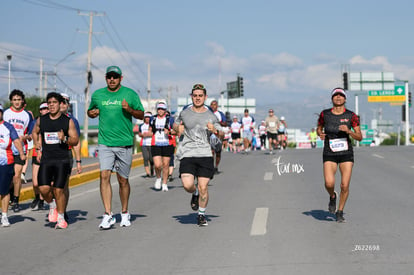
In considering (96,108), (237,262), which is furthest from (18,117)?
(237,262)

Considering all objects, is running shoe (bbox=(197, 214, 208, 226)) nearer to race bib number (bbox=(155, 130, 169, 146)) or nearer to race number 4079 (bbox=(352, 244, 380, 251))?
race number 4079 (bbox=(352, 244, 380, 251))

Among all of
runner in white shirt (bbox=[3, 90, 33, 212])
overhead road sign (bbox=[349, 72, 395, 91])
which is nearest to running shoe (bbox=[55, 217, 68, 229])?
runner in white shirt (bbox=[3, 90, 33, 212])

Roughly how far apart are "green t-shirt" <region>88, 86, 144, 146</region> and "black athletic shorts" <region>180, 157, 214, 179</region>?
0.78 meters

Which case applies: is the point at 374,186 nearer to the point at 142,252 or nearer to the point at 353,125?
the point at 353,125

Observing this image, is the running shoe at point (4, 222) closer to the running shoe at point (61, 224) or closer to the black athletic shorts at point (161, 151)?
the running shoe at point (61, 224)

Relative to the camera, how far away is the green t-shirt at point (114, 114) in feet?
28.9

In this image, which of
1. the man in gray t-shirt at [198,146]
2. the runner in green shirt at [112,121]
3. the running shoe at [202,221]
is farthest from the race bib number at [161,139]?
the running shoe at [202,221]

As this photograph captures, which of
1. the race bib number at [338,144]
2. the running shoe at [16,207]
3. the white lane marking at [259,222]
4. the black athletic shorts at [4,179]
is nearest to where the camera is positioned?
the white lane marking at [259,222]

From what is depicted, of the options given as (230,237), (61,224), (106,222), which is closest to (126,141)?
(106,222)

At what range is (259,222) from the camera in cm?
887

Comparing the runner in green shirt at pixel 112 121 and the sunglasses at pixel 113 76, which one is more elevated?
the sunglasses at pixel 113 76

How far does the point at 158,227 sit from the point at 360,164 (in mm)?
13496

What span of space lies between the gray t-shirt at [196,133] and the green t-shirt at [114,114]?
0.67m

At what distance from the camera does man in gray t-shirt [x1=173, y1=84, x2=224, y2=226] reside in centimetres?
872
